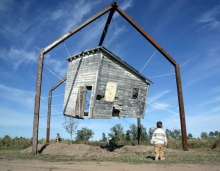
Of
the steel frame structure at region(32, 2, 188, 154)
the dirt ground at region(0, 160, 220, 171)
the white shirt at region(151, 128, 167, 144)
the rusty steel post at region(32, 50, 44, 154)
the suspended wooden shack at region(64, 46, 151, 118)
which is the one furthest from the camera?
the suspended wooden shack at region(64, 46, 151, 118)

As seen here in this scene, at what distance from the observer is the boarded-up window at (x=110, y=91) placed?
52.9ft

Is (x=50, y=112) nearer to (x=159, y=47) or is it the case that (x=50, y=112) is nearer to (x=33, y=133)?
(x=33, y=133)

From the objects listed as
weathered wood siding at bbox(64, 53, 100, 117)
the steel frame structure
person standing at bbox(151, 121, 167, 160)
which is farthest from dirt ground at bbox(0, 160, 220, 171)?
weathered wood siding at bbox(64, 53, 100, 117)

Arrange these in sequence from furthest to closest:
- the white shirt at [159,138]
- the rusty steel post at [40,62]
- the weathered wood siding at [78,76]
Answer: the weathered wood siding at [78,76] < the rusty steel post at [40,62] < the white shirt at [159,138]

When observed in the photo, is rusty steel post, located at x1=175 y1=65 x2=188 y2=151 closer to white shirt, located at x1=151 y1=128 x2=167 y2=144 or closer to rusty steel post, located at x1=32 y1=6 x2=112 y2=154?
white shirt, located at x1=151 y1=128 x2=167 y2=144

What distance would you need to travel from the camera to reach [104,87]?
1597cm

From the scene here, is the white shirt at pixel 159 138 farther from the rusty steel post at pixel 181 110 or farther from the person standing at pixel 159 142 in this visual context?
the rusty steel post at pixel 181 110

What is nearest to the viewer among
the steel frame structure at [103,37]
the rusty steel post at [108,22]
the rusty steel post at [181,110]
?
the steel frame structure at [103,37]

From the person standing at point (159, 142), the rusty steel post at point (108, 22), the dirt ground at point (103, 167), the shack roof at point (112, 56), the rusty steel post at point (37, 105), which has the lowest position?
the dirt ground at point (103, 167)

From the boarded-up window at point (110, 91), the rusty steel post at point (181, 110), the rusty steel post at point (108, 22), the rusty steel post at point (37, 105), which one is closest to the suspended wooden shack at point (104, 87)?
the boarded-up window at point (110, 91)

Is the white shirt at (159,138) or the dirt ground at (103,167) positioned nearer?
the dirt ground at (103,167)

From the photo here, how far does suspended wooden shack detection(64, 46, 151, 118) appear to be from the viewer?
623 inches

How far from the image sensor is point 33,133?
42.6 feet

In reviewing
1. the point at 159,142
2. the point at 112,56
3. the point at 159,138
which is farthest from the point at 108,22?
the point at 159,142
